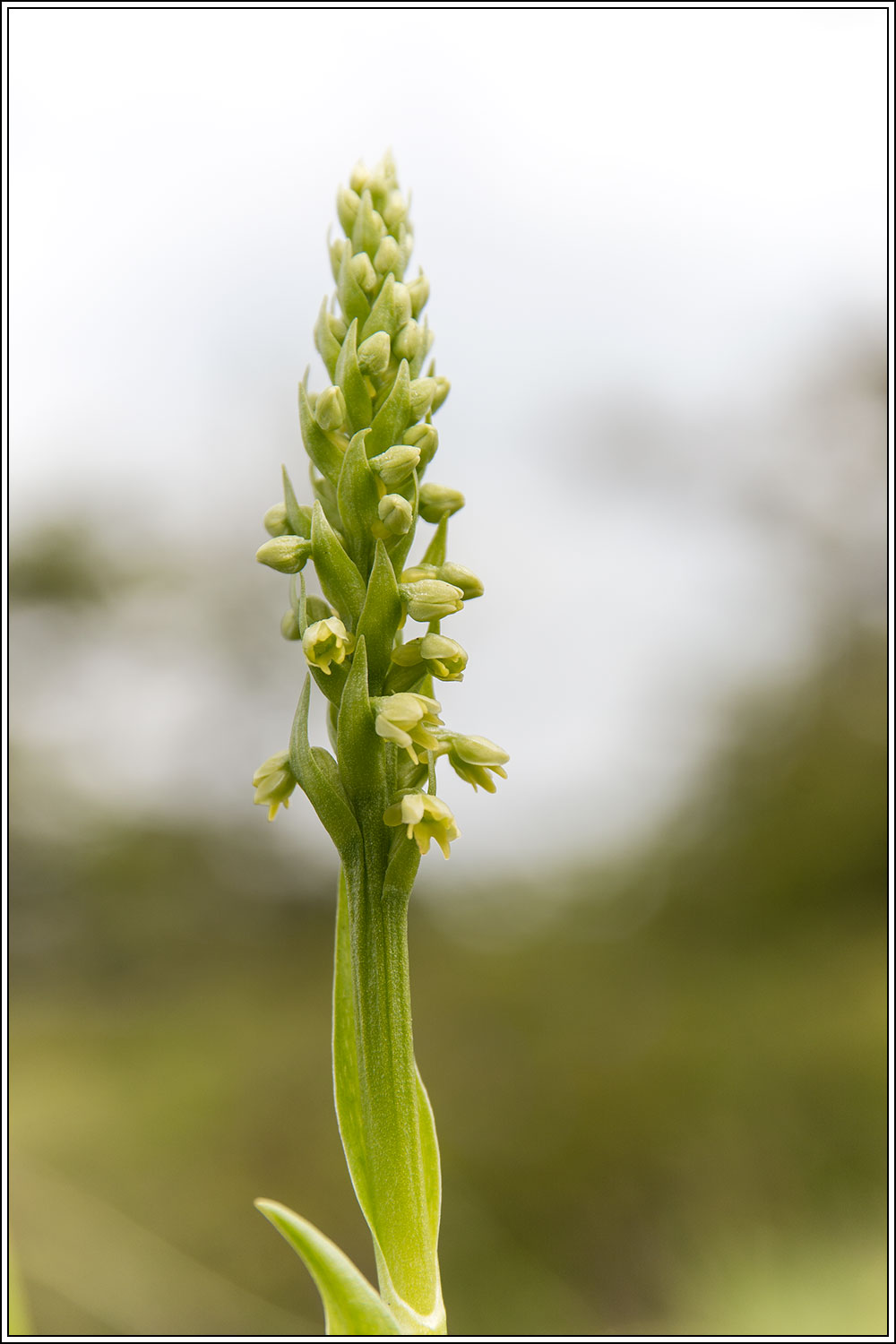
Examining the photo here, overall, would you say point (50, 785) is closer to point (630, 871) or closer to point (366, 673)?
point (630, 871)

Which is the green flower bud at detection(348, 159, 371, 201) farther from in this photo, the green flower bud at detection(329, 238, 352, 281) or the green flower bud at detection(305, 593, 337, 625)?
the green flower bud at detection(305, 593, 337, 625)

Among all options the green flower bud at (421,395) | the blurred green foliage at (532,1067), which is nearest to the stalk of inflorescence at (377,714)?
the green flower bud at (421,395)

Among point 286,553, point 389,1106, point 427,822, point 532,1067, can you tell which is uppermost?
point 286,553

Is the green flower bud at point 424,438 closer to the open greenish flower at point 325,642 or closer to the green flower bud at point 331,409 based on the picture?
the green flower bud at point 331,409

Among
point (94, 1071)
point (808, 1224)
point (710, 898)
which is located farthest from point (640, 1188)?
point (94, 1071)

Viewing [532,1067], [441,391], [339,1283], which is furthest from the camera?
[532,1067]

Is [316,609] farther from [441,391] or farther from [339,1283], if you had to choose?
[339,1283]

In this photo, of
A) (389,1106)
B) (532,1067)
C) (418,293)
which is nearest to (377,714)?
(389,1106)
